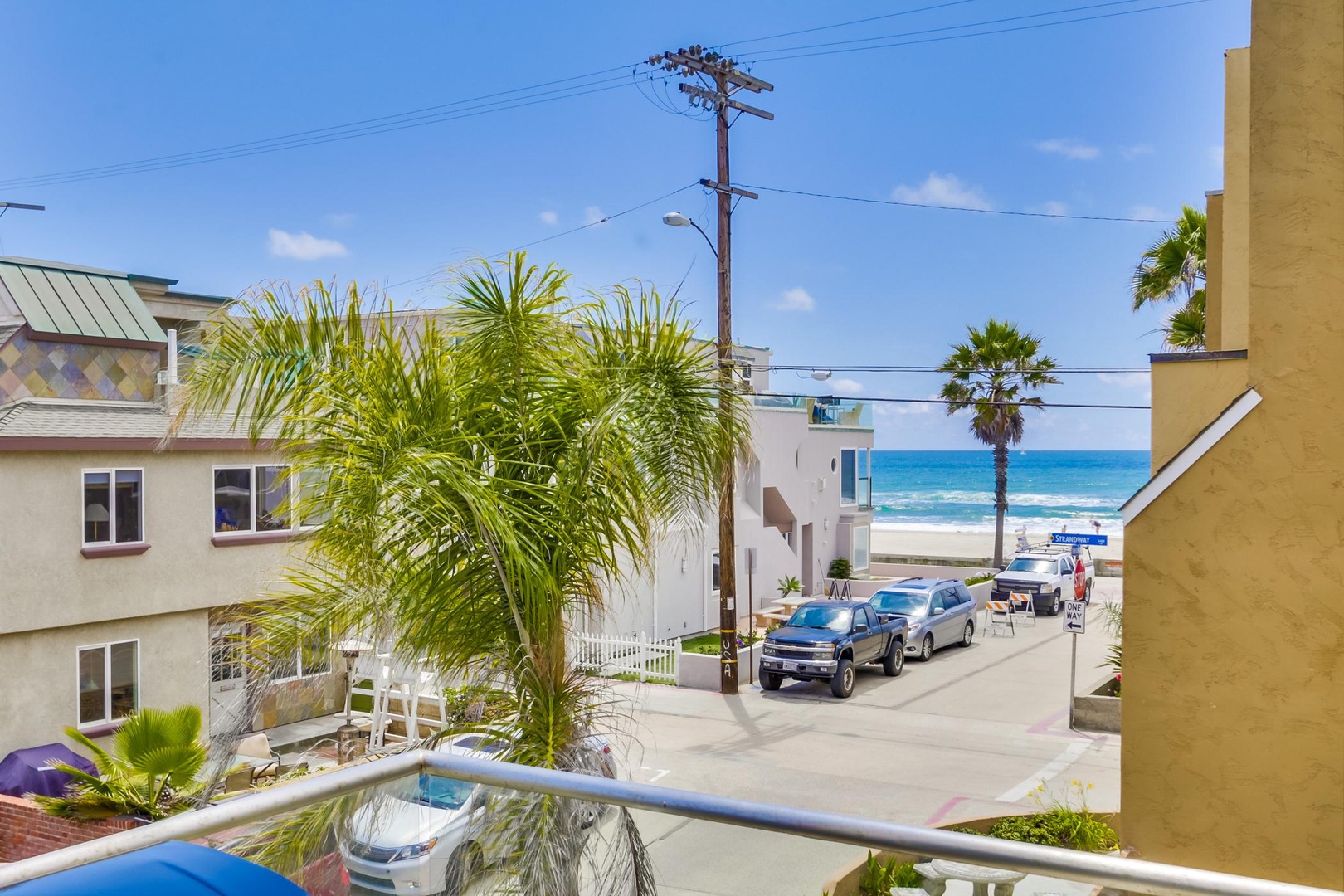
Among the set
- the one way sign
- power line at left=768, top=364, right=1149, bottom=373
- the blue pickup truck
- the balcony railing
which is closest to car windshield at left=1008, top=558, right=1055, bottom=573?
power line at left=768, top=364, right=1149, bottom=373

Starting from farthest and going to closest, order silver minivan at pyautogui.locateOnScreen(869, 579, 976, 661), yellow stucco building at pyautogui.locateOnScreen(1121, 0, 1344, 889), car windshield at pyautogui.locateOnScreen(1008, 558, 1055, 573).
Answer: car windshield at pyautogui.locateOnScreen(1008, 558, 1055, 573), silver minivan at pyautogui.locateOnScreen(869, 579, 976, 661), yellow stucco building at pyautogui.locateOnScreen(1121, 0, 1344, 889)

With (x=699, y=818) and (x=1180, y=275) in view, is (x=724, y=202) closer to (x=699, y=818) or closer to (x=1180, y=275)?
(x=1180, y=275)

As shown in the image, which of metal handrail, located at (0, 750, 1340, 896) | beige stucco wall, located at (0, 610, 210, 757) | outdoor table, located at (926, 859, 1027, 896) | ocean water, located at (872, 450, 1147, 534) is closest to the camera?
metal handrail, located at (0, 750, 1340, 896)

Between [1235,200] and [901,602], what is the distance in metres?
16.8

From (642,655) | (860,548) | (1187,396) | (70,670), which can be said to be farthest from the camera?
(860,548)

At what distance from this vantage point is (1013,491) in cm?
13400

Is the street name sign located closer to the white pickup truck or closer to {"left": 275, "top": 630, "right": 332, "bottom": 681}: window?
the white pickup truck

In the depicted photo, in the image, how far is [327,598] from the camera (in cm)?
638

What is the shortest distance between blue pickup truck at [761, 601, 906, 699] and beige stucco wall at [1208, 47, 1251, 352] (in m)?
11.2

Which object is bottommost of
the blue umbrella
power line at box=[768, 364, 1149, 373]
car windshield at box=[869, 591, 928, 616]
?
car windshield at box=[869, 591, 928, 616]

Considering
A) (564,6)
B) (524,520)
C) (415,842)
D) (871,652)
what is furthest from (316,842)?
(564,6)

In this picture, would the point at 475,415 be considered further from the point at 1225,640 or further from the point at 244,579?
the point at 244,579

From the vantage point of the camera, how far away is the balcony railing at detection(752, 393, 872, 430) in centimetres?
3238

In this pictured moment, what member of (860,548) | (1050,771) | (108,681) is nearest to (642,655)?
(1050,771)
